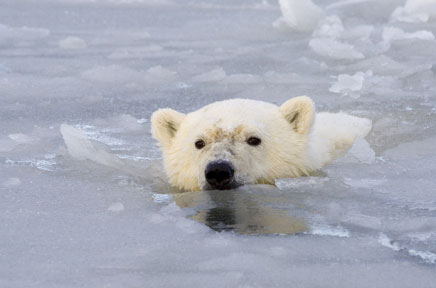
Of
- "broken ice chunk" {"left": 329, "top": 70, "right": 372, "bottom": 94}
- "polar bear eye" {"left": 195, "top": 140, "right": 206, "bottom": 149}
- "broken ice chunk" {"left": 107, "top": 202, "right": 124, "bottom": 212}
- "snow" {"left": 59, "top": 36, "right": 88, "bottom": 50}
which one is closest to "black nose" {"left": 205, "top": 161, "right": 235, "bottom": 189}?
"polar bear eye" {"left": 195, "top": 140, "right": 206, "bottom": 149}

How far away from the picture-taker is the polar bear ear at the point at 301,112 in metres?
4.23

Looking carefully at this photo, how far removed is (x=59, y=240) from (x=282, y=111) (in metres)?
1.71

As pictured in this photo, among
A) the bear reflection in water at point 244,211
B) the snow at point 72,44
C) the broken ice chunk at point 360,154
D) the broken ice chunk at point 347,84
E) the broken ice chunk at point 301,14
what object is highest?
the broken ice chunk at point 301,14

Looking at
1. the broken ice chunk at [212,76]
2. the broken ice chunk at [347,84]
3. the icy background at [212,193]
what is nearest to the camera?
the icy background at [212,193]

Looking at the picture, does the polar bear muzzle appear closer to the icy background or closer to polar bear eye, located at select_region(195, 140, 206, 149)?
the icy background

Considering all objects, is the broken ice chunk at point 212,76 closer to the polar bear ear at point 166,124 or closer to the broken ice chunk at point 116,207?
the polar bear ear at point 166,124

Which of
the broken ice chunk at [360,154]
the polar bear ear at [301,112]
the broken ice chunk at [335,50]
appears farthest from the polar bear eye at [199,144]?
the broken ice chunk at [335,50]

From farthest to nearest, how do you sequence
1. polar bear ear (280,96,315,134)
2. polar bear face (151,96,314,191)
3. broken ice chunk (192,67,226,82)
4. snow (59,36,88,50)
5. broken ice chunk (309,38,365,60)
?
snow (59,36,88,50)
broken ice chunk (309,38,365,60)
broken ice chunk (192,67,226,82)
polar bear ear (280,96,315,134)
polar bear face (151,96,314,191)

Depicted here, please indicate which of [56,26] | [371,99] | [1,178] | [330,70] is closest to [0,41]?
[56,26]

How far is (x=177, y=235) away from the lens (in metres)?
3.08

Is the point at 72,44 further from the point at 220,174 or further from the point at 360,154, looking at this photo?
the point at 220,174

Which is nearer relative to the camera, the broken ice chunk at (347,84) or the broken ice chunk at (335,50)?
the broken ice chunk at (347,84)

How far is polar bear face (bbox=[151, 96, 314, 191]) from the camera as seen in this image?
12.4 feet

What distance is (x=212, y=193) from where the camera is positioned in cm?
380
